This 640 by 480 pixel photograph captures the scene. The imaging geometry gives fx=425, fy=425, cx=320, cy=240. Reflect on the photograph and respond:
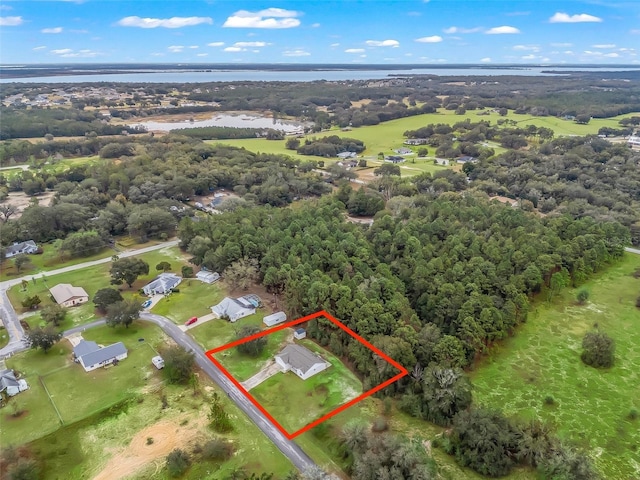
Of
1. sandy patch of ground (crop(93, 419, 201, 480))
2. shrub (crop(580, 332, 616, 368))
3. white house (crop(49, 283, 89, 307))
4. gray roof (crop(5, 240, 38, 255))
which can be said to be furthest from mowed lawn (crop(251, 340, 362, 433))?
gray roof (crop(5, 240, 38, 255))

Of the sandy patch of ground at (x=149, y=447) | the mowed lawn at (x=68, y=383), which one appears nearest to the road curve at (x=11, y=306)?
the mowed lawn at (x=68, y=383)

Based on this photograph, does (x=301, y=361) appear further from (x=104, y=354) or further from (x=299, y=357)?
(x=104, y=354)

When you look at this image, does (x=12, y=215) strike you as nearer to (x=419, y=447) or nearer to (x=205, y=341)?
(x=205, y=341)

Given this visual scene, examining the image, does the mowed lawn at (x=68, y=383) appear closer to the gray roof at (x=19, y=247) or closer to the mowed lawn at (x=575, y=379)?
the gray roof at (x=19, y=247)

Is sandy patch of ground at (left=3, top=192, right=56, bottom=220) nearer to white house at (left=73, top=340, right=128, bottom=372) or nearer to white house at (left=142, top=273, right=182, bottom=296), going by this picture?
white house at (left=142, top=273, right=182, bottom=296)

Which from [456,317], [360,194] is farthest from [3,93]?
[456,317]
